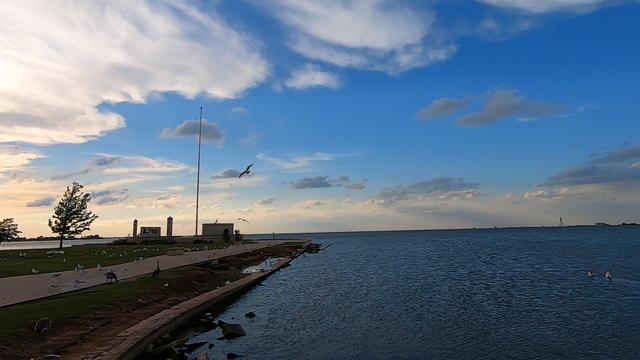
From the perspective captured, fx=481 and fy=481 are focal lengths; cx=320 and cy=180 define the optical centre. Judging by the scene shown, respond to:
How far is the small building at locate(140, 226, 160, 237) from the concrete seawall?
304 feet

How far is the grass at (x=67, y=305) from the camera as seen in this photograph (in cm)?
1695

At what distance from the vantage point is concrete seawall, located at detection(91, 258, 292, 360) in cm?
1591

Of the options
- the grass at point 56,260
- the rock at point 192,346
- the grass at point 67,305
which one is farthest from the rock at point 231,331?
the grass at point 56,260

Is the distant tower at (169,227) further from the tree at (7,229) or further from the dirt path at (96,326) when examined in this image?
the dirt path at (96,326)

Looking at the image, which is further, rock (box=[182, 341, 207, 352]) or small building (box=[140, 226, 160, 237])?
small building (box=[140, 226, 160, 237])

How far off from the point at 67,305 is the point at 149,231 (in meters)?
105

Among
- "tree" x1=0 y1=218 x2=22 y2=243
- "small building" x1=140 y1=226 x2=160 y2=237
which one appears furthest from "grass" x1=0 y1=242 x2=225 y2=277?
"small building" x1=140 y1=226 x2=160 y2=237

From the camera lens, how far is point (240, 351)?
20500mm

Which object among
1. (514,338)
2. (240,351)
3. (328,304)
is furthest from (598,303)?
(240,351)

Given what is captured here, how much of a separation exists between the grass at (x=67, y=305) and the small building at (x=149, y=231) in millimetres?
94314

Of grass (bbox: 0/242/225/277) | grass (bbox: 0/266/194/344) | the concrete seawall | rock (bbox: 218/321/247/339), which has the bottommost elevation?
rock (bbox: 218/321/247/339)

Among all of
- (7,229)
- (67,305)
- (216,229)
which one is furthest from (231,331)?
(216,229)

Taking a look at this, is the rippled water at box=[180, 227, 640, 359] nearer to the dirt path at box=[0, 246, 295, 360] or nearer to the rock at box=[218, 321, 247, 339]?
the rock at box=[218, 321, 247, 339]

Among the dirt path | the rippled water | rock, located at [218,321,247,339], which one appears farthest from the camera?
rock, located at [218,321,247,339]
